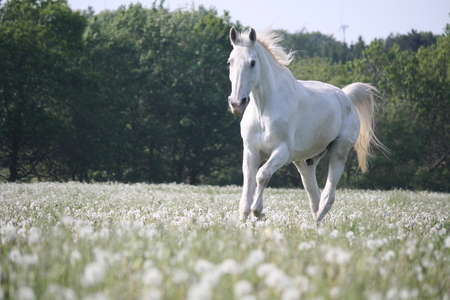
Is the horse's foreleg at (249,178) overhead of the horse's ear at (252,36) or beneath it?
beneath

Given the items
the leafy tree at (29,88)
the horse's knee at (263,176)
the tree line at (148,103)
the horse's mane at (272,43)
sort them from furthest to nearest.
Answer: the tree line at (148,103) < the leafy tree at (29,88) < the horse's mane at (272,43) < the horse's knee at (263,176)

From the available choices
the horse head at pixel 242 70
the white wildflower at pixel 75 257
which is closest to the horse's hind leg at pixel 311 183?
the horse head at pixel 242 70

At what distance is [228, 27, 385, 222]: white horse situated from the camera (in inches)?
301

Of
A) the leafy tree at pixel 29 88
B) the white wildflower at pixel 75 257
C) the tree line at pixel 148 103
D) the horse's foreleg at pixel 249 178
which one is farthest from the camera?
the tree line at pixel 148 103

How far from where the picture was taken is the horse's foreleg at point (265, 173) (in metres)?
7.59

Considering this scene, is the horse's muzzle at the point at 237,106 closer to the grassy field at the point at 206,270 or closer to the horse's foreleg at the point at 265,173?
the horse's foreleg at the point at 265,173

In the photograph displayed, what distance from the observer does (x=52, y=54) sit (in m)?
37.5

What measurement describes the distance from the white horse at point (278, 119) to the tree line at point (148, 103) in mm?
27516

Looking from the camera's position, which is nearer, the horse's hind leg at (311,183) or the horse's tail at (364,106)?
the horse's hind leg at (311,183)

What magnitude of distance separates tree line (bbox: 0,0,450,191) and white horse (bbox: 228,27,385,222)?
90.3ft

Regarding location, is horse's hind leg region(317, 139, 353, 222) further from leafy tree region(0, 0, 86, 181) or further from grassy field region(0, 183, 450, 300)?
leafy tree region(0, 0, 86, 181)

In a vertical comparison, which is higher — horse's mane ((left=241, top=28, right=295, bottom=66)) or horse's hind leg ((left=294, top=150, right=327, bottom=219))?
horse's mane ((left=241, top=28, right=295, bottom=66))

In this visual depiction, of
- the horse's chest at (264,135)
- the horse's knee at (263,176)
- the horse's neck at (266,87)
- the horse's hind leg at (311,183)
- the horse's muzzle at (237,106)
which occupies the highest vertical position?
the horse's neck at (266,87)

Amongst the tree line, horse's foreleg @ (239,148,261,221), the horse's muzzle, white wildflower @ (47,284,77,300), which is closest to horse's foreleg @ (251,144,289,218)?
horse's foreleg @ (239,148,261,221)
